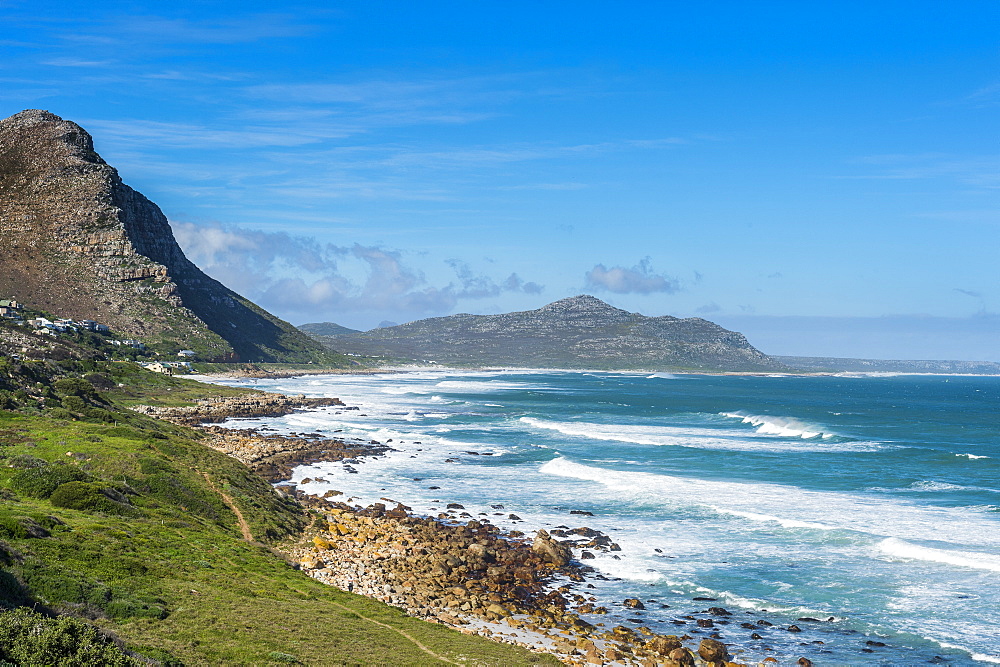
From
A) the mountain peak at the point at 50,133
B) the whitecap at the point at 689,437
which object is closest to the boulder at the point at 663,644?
the whitecap at the point at 689,437

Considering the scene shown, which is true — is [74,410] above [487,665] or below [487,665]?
above

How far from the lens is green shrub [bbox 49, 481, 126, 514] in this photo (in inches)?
949

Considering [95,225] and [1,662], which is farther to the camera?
[95,225]

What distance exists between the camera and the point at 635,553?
32094mm

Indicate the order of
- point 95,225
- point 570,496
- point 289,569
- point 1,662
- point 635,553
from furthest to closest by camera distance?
point 95,225 < point 570,496 < point 635,553 < point 289,569 < point 1,662

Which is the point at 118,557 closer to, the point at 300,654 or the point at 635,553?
the point at 300,654

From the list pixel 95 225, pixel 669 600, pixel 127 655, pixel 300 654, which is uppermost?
pixel 95 225

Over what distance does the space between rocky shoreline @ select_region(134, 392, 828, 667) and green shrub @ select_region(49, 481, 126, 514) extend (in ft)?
22.5

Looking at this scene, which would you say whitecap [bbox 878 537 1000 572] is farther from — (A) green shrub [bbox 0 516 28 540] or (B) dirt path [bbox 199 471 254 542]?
(A) green shrub [bbox 0 516 28 540]

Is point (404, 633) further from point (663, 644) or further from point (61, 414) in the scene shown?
point (61, 414)

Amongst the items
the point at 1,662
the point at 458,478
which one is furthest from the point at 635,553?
the point at 1,662

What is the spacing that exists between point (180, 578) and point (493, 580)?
1206 centimetres

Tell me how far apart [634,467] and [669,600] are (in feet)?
89.0

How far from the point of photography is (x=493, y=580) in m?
27.4
